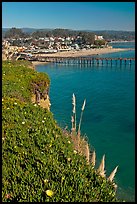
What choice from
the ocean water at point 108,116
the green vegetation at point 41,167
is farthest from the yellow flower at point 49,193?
the ocean water at point 108,116

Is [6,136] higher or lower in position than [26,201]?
higher

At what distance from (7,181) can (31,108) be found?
3403 millimetres

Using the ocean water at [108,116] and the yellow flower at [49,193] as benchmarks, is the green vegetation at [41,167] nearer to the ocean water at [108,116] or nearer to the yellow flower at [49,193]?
the yellow flower at [49,193]

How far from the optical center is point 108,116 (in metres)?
27.3

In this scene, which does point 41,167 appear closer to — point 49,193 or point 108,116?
point 49,193

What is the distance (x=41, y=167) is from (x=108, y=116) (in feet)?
74.8

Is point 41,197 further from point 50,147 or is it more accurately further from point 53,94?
point 53,94

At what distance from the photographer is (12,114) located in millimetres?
7066

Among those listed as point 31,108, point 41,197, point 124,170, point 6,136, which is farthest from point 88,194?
point 124,170

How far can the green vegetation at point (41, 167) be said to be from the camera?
165 inches

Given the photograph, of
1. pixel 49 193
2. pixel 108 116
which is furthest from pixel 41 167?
pixel 108 116

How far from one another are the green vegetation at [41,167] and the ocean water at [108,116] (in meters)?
7.49

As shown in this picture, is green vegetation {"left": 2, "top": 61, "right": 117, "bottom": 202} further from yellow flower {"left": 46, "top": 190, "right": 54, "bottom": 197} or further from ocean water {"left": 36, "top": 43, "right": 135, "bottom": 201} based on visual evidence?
ocean water {"left": 36, "top": 43, "right": 135, "bottom": 201}

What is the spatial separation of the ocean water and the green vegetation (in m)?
7.49
